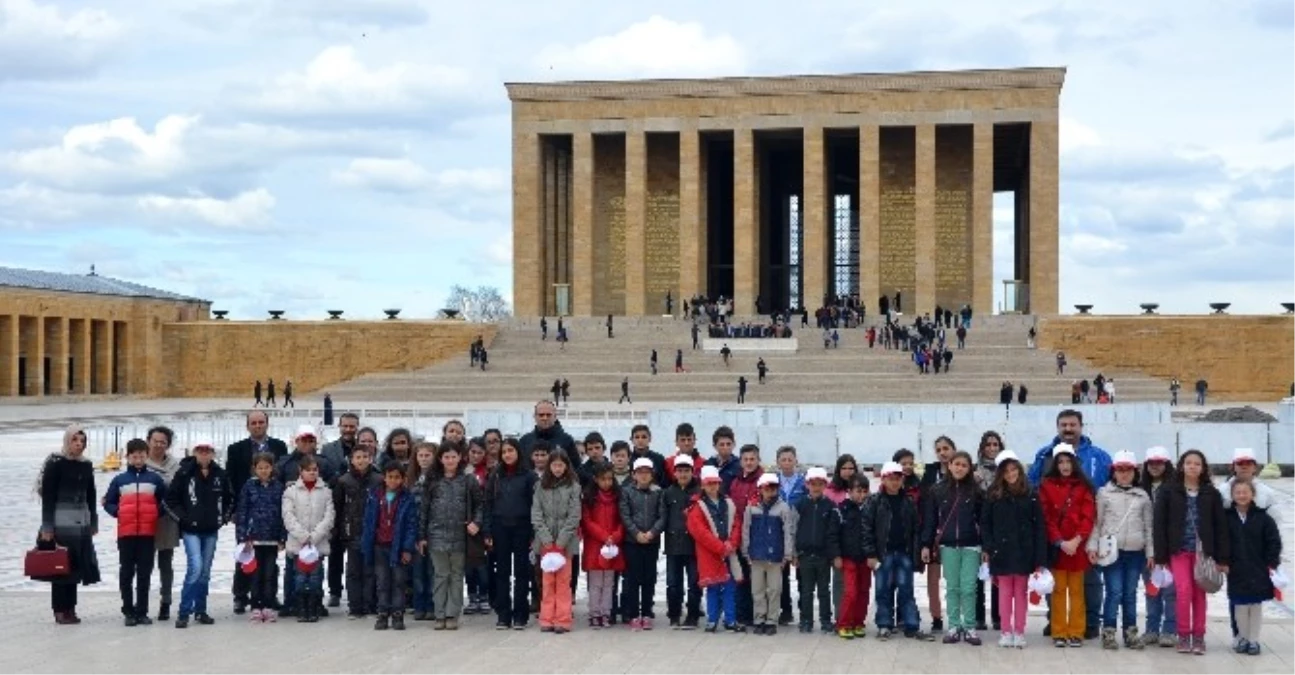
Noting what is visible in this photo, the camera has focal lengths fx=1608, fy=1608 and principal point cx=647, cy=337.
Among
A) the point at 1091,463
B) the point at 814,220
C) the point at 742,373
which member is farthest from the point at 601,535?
the point at 814,220

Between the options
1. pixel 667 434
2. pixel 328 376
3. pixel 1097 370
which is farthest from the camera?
pixel 328 376

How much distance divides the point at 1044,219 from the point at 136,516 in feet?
147

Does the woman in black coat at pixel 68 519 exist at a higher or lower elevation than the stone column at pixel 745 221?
lower

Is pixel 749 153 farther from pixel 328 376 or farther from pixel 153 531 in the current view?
pixel 153 531

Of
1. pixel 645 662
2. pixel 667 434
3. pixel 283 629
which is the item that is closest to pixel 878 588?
pixel 645 662

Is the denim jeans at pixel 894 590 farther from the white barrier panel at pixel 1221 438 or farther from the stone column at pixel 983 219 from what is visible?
the stone column at pixel 983 219

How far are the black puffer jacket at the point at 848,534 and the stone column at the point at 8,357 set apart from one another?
1676 inches

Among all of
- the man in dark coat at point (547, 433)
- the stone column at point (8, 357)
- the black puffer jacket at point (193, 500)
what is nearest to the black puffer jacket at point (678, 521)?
the man in dark coat at point (547, 433)

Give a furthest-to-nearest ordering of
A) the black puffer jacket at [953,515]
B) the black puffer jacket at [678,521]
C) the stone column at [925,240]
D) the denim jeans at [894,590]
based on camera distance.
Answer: the stone column at [925,240]
the black puffer jacket at [678,521]
the denim jeans at [894,590]
the black puffer jacket at [953,515]

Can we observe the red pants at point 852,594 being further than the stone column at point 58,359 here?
No

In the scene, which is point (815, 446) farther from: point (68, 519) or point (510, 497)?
point (68, 519)

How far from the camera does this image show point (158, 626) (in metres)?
10.5

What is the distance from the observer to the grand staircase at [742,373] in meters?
41.1

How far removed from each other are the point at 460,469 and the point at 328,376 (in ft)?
140
